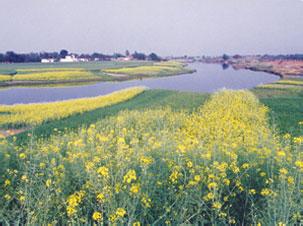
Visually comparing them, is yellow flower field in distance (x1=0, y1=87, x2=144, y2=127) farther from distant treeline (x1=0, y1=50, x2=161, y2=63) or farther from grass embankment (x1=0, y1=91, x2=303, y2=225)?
distant treeline (x1=0, y1=50, x2=161, y2=63)

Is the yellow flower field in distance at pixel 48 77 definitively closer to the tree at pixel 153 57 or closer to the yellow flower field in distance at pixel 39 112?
the yellow flower field in distance at pixel 39 112

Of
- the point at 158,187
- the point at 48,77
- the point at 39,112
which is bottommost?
the point at 39,112

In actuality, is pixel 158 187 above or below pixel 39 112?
above

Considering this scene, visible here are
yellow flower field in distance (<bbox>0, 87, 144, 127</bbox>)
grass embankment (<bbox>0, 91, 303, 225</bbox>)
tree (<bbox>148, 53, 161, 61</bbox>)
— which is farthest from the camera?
tree (<bbox>148, 53, 161, 61</bbox>)

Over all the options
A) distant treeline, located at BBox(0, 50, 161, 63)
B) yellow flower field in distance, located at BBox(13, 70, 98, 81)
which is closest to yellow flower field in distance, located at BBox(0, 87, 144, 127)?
yellow flower field in distance, located at BBox(13, 70, 98, 81)

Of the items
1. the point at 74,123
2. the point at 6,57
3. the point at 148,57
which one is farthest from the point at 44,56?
the point at 74,123

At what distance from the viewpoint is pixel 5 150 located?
543cm

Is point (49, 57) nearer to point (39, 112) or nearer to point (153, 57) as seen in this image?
point (153, 57)

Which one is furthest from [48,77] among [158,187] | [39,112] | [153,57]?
[153,57]

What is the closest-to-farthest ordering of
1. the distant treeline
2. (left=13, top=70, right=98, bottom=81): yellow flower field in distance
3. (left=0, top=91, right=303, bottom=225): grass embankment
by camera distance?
(left=0, top=91, right=303, bottom=225): grass embankment
(left=13, top=70, right=98, bottom=81): yellow flower field in distance
the distant treeline

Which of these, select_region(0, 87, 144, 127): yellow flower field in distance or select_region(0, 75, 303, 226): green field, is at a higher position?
select_region(0, 75, 303, 226): green field

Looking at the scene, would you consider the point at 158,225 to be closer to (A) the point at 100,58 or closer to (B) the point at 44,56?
(B) the point at 44,56

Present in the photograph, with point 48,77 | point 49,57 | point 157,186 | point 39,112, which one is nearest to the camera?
point 157,186

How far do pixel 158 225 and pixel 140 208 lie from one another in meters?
0.32
